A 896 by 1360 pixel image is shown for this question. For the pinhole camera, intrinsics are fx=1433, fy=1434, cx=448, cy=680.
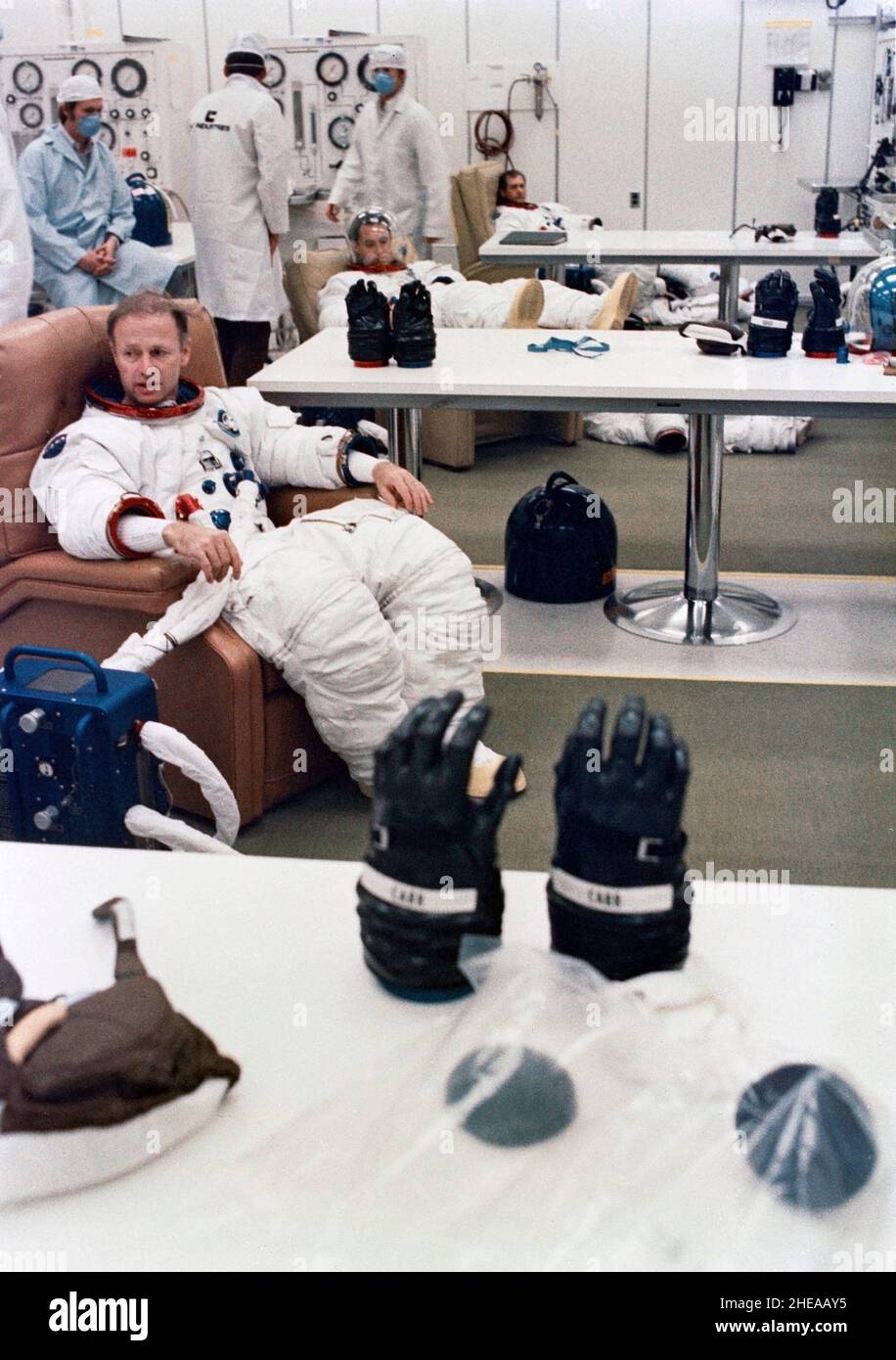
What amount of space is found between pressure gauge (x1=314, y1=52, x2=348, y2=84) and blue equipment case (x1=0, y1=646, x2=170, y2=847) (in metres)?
6.84

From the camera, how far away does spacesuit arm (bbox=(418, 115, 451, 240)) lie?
21.8 feet

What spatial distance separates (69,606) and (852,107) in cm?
814

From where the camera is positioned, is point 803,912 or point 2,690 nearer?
point 803,912

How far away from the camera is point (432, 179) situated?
666cm

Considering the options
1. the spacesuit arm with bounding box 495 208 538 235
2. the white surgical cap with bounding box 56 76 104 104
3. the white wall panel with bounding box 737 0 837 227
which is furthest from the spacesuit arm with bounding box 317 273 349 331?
the white wall panel with bounding box 737 0 837 227

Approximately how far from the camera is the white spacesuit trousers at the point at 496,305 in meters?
5.08

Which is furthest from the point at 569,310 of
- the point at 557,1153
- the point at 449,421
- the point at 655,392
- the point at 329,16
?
the point at 329,16

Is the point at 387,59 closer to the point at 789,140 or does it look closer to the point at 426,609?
the point at 789,140

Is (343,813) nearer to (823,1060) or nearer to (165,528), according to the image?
(165,528)

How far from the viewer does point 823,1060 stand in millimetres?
1073

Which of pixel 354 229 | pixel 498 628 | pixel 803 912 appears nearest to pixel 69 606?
pixel 498 628

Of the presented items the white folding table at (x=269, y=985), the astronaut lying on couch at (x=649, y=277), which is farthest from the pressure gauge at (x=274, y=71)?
the white folding table at (x=269, y=985)

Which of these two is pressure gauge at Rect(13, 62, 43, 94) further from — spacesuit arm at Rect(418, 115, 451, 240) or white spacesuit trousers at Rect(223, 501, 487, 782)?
white spacesuit trousers at Rect(223, 501, 487, 782)

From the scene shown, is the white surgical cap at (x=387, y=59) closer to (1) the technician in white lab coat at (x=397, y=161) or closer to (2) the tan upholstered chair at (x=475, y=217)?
(1) the technician in white lab coat at (x=397, y=161)
